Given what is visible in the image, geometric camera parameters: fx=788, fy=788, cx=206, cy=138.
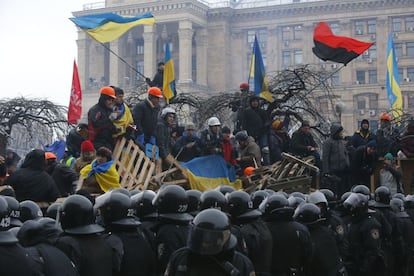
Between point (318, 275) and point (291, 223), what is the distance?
671 mm

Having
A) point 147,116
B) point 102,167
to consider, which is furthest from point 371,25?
point 102,167

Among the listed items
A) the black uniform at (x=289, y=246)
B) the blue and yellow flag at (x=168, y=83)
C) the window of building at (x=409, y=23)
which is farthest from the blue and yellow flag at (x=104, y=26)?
the window of building at (x=409, y=23)

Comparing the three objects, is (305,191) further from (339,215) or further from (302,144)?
(339,215)

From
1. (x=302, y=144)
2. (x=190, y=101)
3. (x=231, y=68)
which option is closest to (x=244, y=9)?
(x=231, y=68)

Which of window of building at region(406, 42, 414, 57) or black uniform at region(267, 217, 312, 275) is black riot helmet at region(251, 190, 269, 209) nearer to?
black uniform at region(267, 217, 312, 275)

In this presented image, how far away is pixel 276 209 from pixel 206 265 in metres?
2.70

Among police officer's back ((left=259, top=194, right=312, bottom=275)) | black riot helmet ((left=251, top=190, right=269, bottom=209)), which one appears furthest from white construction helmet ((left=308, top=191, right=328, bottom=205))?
police officer's back ((left=259, top=194, right=312, bottom=275))

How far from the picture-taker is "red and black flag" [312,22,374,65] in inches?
758

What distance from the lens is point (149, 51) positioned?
8362 cm

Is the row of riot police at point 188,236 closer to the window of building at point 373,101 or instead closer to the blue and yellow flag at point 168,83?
the blue and yellow flag at point 168,83

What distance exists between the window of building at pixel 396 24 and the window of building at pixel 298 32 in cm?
919

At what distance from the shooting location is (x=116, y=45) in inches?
3366

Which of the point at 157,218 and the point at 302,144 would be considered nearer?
the point at 157,218

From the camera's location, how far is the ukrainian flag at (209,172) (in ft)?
43.0
